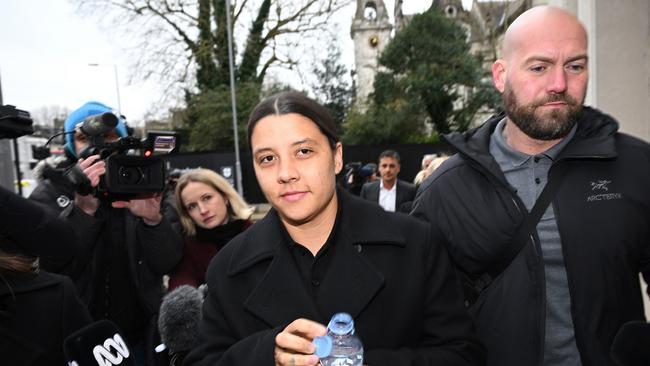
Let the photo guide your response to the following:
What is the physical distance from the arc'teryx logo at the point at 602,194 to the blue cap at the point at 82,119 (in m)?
2.34

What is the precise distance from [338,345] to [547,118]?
1.17 m

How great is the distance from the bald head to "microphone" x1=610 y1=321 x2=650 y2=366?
1.04 metres

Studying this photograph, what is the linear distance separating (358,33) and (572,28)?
56.3 metres

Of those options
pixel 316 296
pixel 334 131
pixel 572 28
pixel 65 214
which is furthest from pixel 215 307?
pixel 572 28

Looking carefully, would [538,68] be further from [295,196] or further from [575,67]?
[295,196]

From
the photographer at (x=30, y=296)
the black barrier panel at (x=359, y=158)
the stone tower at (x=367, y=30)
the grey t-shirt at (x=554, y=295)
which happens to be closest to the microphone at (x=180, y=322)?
the photographer at (x=30, y=296)

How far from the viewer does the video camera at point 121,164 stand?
2.56m

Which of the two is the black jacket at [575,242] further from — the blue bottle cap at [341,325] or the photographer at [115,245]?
the photographer at [115,245]

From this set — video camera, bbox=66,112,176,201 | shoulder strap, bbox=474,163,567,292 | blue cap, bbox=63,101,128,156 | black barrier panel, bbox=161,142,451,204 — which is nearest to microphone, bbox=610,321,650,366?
shoulder strap, bbox=474,163,567,292

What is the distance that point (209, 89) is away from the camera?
2416cm

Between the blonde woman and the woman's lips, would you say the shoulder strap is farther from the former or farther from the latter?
the blonde woman

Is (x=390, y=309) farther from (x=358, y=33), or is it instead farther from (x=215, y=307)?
(x=358, y=33)

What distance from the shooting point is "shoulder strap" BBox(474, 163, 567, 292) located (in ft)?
6.26

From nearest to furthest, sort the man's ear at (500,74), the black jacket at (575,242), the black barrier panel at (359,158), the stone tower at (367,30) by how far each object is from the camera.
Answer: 1. the black jacket at (575,242)
2. the man's ear at (500,74)
3. the black barrier panel at (359,158)
4. the stone tower at (367,30)
